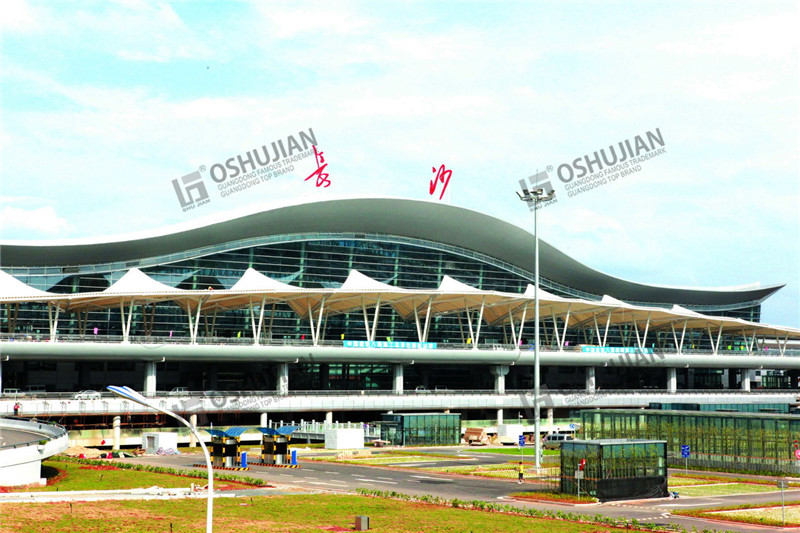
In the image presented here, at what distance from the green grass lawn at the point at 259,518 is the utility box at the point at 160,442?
28.7m

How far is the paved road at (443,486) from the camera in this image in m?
36.4

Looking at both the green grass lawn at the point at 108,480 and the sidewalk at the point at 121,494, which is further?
the green grass lawn at the point at 108,480

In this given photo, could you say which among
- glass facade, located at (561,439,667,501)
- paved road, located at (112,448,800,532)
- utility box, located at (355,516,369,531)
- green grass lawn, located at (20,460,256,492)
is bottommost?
paved road, located at (112,448,800,532)

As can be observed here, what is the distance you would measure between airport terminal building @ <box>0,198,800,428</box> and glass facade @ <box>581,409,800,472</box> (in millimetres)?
29773

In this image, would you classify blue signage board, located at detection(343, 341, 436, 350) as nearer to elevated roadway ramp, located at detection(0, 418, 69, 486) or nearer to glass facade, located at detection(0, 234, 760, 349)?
glass facade, located at detection(0, 234, 760, 349)

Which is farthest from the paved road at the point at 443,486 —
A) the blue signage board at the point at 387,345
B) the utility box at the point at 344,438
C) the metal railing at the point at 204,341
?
the blue signage board at the point at 387,345

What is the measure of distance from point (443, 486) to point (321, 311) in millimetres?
43245

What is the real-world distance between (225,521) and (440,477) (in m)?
20.1

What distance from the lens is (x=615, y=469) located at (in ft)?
134

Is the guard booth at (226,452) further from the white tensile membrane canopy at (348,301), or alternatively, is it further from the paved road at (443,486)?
Result: the white tensile membrane canopy at (348,301)

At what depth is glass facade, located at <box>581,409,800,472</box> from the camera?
52688mm

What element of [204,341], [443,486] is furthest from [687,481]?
[204,341]

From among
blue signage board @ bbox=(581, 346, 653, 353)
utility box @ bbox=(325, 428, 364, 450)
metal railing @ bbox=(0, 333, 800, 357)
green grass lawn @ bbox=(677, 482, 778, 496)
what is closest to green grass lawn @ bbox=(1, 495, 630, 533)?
green grass lawn @ bbox=(677, 482, 778, 496)

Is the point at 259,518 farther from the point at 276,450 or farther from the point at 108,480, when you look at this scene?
the point at 276,450
